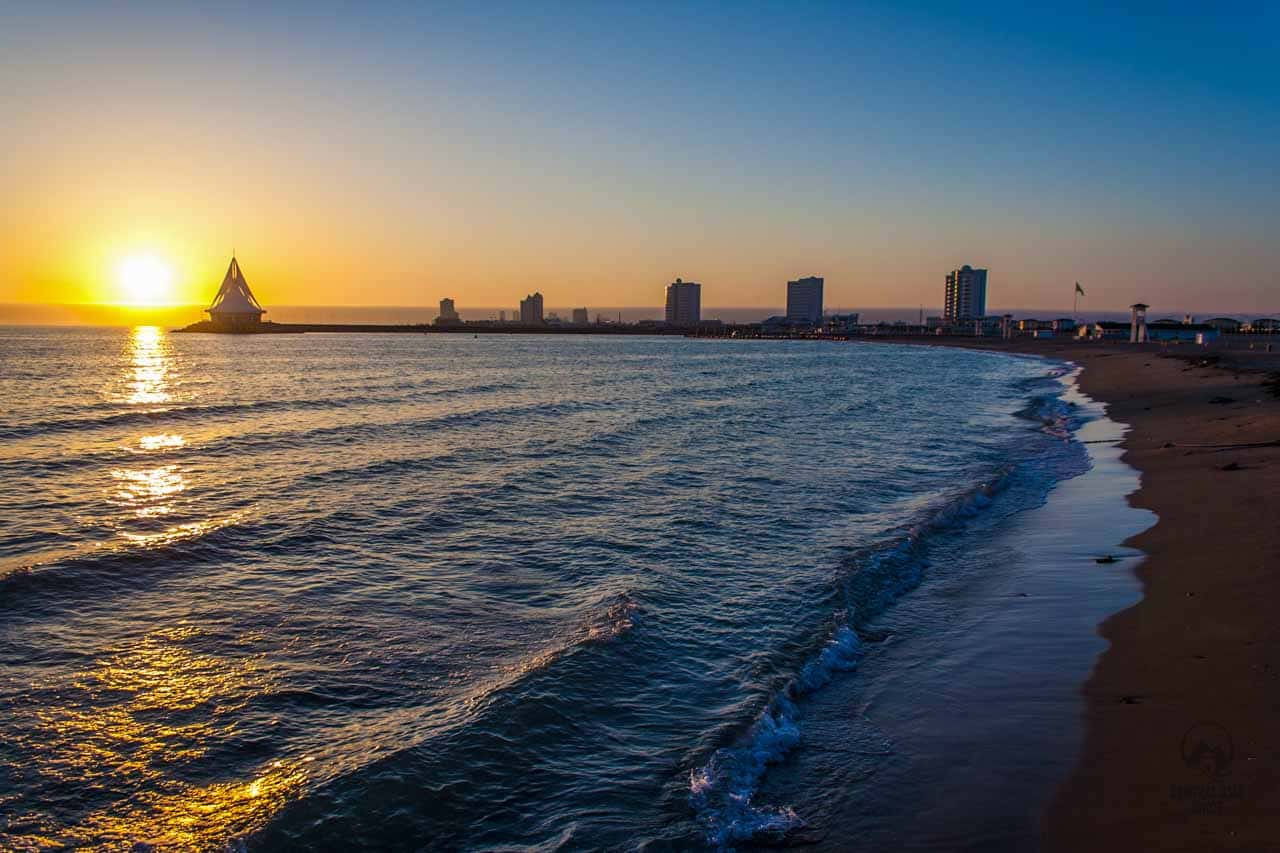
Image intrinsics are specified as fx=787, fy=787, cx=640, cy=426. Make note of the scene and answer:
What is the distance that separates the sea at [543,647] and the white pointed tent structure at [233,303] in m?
168

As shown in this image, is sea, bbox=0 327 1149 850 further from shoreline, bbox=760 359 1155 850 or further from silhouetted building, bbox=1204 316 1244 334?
silhouetted building, bbox=1204 316 1244 334

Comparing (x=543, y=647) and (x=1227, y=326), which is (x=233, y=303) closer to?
(x=543, y=647)

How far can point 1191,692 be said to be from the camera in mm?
8078

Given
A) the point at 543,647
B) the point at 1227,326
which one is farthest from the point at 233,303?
the point at 1227,326

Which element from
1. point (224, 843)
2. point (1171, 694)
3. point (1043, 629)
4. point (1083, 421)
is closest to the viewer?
point (224, 843)

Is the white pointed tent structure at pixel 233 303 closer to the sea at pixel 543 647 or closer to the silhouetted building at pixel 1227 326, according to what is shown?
the sea at pixel 543 647

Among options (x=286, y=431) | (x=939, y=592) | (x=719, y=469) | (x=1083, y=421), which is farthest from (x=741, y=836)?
(x=1083, y=421)

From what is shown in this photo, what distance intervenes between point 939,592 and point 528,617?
6478mm

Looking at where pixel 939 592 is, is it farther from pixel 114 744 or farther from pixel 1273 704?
pixel 114 744

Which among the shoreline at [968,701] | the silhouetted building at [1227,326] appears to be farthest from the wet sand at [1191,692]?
the silhouetted building at [1227,326]

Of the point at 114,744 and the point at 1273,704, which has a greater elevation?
the point at 1273,704

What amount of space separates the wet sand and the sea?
Answer: 14.8 inches

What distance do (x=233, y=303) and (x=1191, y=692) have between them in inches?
7697

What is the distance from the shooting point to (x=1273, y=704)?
748 centimetres
